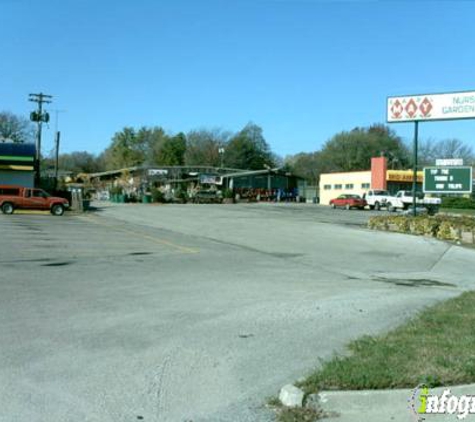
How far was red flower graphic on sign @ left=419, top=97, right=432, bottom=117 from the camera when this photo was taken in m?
32.1

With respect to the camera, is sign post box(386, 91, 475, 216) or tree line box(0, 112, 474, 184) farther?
tree line box(0, 112, 474, 184)

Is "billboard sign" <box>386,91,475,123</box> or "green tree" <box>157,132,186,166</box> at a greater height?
"green tree" <box>157,132,186,166</box>

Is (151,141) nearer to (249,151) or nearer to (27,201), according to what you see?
(249,151)

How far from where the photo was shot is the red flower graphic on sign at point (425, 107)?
32.1 meters

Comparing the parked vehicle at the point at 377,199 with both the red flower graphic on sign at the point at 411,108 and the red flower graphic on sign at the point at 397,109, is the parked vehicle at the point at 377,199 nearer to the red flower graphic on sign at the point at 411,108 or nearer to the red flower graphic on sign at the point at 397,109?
the red flower graphic on sign at the point at 397,109

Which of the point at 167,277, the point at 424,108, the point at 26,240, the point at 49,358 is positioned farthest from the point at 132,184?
the point at 49,358

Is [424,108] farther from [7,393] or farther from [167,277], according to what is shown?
[7,393]

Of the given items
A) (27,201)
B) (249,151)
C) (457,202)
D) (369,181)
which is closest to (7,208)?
(27,201)

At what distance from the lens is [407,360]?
605cm

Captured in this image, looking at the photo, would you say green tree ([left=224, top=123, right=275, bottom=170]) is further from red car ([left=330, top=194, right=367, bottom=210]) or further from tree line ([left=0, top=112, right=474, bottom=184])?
red car ([left=330, top=194, right=367, bottom=210])

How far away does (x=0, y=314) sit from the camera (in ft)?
28.6

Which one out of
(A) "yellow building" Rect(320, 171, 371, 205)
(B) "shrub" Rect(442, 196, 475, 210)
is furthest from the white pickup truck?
(A) "yellow building" Rect(320, 171, 371, 205)

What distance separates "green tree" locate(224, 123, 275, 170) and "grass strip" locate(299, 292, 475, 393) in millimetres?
118654

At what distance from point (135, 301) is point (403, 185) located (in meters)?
69.6
